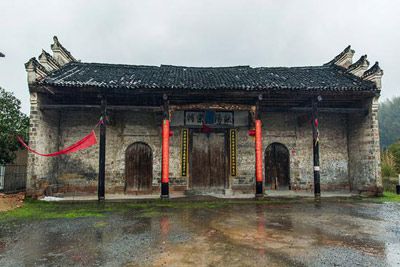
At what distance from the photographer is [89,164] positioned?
11.4 meters

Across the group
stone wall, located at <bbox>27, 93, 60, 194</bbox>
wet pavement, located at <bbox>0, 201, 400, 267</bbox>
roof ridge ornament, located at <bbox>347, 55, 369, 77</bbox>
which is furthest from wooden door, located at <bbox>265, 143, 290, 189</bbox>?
stone wall, located at <bbox>27, 93, 60, 194</bbox>

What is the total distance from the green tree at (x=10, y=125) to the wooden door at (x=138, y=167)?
4224mm

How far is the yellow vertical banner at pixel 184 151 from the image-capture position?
11.4 metres

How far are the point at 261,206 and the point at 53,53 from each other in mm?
10393

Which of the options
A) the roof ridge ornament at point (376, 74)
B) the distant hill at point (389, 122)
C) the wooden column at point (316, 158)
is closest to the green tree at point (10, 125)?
the wooden column at point (316, 158)

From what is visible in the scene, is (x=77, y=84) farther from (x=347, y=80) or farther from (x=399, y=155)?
(x=399, y=155)

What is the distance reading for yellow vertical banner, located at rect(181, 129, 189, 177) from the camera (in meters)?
11.4

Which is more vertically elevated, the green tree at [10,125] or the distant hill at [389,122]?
the distant hill at [389,122]

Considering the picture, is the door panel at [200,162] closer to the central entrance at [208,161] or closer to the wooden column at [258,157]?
the central entrance at [208,161]

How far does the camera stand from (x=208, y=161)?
468 inches

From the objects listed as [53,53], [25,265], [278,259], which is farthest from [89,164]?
[278,259]

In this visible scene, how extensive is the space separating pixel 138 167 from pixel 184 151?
210 centimetres

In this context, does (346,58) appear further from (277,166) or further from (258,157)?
(258,157)

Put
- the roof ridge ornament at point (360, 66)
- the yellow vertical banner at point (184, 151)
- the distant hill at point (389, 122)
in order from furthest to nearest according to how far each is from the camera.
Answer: the distant hill at point (389, 122), the yellow vertical banner at point (184, 151), the roof ridge ornament at point (360, 66)
